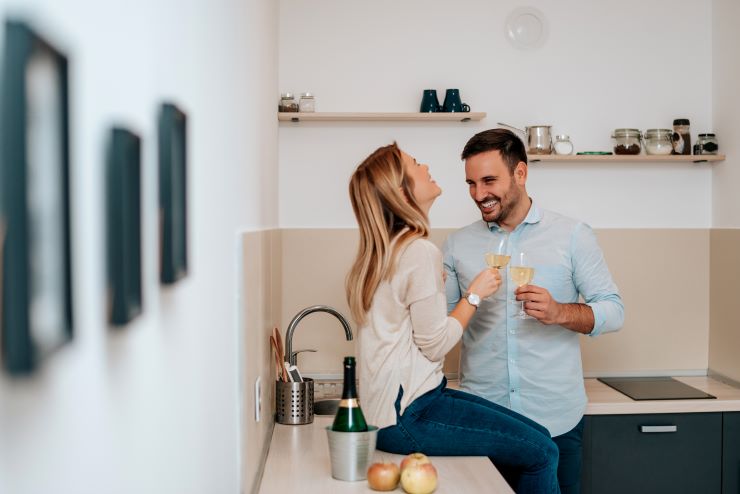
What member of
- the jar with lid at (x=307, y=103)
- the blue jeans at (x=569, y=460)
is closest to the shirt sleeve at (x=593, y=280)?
the blue jeans at (x=569, y=460)

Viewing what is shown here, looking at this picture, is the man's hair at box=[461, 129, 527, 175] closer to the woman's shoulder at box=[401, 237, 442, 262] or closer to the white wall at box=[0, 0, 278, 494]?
the woman's shoulder at box=[401, 237, 442, 262]

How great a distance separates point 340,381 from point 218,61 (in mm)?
2138

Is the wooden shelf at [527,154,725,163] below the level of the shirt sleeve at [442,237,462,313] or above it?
above

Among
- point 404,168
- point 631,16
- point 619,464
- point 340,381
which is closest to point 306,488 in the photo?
point 404,168

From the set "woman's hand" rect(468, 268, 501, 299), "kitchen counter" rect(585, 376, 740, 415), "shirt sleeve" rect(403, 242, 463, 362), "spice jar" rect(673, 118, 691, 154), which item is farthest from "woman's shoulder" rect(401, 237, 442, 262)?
"spice jar" rect(673, 118, 691, 154)

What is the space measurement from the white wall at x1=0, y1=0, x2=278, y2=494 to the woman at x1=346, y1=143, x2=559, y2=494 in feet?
1.82

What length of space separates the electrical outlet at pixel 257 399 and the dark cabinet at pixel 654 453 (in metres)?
1.45

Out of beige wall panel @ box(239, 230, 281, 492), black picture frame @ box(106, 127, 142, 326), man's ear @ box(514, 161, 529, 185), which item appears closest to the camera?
black picture frame @ box(106, 127, 142, 326)

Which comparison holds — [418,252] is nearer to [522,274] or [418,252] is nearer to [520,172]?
[522,274]

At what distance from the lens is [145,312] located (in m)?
0.90

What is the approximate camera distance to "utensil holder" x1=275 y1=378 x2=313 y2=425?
2900mm

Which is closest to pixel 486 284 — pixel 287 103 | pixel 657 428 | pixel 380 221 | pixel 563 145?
pixel 380 221

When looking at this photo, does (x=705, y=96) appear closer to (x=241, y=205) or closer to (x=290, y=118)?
(x=290, y=118)

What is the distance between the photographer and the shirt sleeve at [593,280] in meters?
2.76
